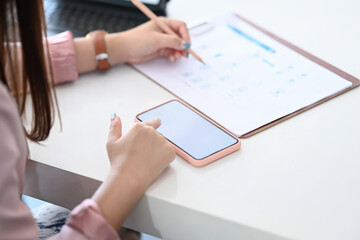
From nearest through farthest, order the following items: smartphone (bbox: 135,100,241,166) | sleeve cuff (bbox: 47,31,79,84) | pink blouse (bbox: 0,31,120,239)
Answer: pink blouse (bbox: 0,31,120,239) < smartphone (bbox: 135,100,241,166) < sleeve cuff (bbox: 47,31,79,84)

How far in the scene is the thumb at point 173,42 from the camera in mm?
911

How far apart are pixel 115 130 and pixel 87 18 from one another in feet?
1.35

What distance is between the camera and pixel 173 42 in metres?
0.91

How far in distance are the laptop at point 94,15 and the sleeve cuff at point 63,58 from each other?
0.10m

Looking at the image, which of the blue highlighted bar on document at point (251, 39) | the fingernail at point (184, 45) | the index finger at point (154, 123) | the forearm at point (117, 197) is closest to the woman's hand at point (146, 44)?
the fingernail at point (184, 45)

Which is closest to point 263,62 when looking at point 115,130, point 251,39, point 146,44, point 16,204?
point 251,39

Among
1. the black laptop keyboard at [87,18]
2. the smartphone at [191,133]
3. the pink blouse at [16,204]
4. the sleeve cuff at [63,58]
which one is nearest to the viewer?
the pink blouse at [16,204]

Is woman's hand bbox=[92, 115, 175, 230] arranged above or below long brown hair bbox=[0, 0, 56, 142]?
below

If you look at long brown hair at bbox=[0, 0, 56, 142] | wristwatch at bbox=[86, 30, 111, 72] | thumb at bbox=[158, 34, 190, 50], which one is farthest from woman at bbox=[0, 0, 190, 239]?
thumb at bbox=[158, 34, 190, 50]

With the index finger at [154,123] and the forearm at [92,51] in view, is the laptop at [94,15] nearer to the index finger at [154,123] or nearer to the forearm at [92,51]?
the forearm at [92,51]

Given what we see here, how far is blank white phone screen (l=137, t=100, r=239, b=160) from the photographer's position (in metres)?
0.70

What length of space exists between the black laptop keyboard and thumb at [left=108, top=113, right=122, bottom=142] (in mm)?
332

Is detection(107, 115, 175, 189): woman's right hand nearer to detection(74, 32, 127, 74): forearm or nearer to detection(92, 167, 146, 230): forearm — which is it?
detection(92, 167, 146, 230): forearm

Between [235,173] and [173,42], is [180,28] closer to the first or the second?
[173,42]
